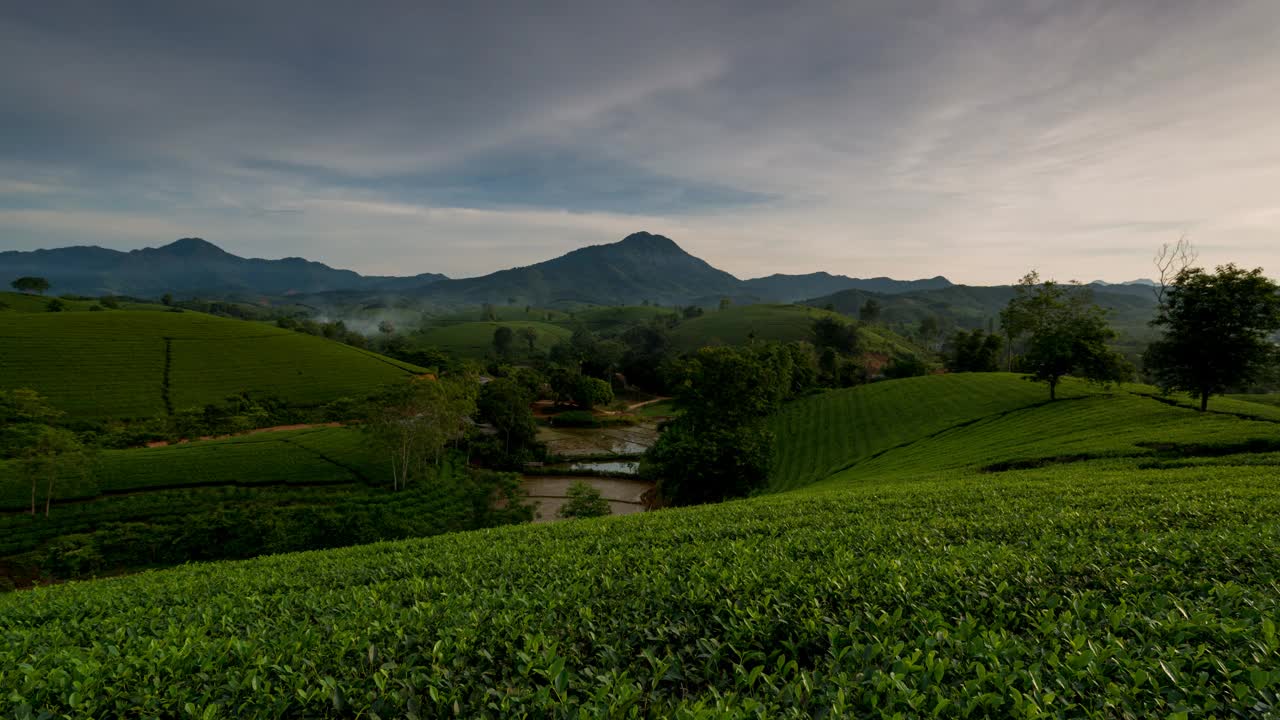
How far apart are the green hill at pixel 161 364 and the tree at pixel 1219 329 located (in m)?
88.8

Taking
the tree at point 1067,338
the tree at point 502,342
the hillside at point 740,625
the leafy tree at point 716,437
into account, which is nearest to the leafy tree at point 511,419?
the leafy tree at point 716,437

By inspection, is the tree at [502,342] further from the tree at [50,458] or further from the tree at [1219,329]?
the tree at [1219,329]

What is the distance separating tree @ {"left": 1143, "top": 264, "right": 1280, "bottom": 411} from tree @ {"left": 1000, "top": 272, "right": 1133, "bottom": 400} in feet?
28.1

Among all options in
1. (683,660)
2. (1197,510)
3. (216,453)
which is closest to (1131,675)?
(683,660)

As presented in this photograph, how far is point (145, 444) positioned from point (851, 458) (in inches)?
2825

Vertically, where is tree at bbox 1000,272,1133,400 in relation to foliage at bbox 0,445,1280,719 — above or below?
above

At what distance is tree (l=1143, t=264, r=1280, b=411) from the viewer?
29984 mm

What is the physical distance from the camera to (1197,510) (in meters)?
11.0

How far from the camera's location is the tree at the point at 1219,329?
29984mm

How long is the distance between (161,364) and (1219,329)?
390 ft

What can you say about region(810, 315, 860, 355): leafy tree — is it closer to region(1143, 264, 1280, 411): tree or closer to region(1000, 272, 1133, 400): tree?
region(1000, 272, 1133, 400): tree

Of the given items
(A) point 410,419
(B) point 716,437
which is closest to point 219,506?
(A) point 410,419

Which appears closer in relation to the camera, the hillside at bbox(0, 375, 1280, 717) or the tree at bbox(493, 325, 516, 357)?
the hillside at bbox(0, 375, 1280, 717)

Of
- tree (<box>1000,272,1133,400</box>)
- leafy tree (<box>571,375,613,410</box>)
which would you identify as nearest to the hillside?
tree (<box>1000,272,1133,400</box>)
